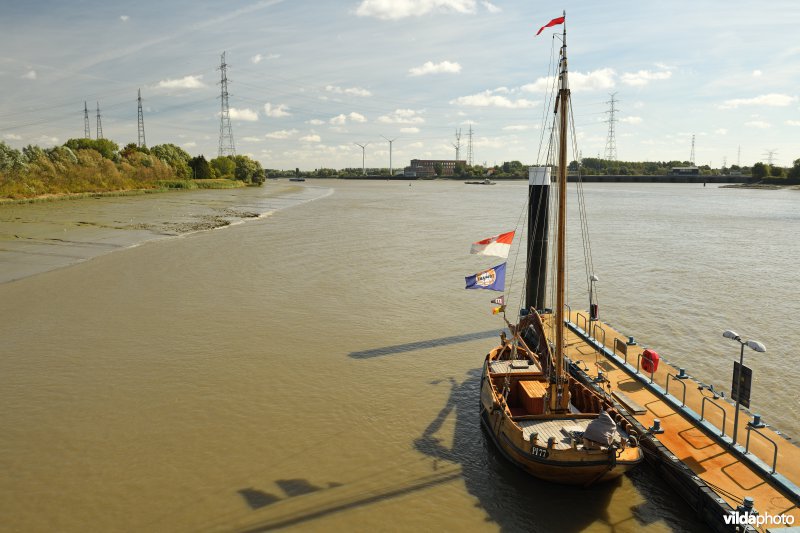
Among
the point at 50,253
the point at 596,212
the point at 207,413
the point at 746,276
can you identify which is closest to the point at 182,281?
the point at 50,253

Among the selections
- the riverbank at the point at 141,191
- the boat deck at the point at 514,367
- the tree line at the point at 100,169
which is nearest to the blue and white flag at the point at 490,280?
the boat deck at the point at 514,367

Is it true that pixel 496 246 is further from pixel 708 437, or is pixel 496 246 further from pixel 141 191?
pixel 141 191

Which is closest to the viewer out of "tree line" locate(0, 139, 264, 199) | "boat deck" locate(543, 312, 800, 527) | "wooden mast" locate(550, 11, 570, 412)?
"boat deck" locate(543, 312, 800, 527)

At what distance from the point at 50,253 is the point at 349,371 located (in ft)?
111

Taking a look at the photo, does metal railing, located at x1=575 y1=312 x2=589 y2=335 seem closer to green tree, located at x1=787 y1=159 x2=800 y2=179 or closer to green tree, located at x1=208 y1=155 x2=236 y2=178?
green tree, located at x1=208 y1=155 x2=236 y2=178

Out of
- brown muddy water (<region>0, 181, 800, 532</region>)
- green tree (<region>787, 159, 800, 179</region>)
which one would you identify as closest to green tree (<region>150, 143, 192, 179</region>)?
brown muddy water (<region>0, 181, 800, 532</region>)

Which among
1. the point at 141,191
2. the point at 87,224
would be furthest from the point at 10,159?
the point at 87,224

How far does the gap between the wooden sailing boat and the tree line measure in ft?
289

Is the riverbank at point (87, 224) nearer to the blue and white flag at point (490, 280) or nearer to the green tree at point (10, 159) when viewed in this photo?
the green tree at point (10, 159)

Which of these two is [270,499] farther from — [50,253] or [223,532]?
[50,253]

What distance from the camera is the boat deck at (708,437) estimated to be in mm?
11203

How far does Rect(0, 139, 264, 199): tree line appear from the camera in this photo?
85.9m

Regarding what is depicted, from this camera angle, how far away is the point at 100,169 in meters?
111

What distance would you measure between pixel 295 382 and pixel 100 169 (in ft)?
368
